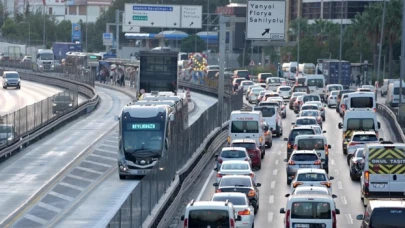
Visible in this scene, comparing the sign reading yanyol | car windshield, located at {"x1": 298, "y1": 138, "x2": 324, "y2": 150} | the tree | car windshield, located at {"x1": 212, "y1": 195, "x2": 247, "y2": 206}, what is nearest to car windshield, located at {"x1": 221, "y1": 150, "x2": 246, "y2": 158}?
car windshield, located at {"x1": 298, "y1": 138, "x2": 324, "y2": 150}

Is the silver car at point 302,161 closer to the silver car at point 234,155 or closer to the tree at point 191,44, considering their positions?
the silver car at point 234,155

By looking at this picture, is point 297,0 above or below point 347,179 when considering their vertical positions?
above

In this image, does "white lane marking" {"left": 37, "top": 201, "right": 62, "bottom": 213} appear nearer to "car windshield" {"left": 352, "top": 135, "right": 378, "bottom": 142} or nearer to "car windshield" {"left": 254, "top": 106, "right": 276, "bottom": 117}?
"car windshield" {"left": 352, "top": 135, "right": 378, "bottom": 142}

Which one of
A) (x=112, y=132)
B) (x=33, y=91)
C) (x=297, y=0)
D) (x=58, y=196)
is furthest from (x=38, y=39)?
(x=58, y=196)

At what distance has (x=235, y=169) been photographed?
36438mm

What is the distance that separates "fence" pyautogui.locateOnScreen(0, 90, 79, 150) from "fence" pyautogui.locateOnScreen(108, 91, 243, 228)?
815 centimetres

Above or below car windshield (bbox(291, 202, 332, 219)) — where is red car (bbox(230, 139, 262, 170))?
below

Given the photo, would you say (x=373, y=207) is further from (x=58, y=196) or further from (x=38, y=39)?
(x=38, y=39)

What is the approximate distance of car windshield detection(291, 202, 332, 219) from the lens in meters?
26.9

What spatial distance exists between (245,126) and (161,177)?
18.6 m

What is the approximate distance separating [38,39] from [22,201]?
146546 mm

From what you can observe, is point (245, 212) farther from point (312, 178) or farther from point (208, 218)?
point (312, 178)

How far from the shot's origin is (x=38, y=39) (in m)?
179

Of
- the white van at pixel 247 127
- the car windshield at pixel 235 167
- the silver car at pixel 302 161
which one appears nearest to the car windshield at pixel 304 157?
the silver car at pixel 302 161
